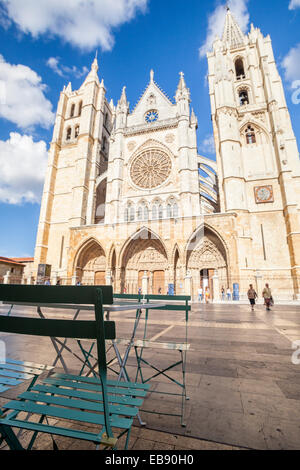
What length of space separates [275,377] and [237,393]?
0.65 meters

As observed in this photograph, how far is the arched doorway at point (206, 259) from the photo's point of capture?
15953 mm

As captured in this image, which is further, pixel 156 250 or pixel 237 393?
pixel 156 250

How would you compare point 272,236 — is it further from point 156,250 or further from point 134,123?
point 134,123

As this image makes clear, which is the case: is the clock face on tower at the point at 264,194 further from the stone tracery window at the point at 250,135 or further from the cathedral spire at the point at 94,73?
the cathedral spire at the point at 94,73

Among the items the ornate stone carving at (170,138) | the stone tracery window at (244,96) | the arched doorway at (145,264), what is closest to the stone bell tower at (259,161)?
the stone tracery window at (244,96)

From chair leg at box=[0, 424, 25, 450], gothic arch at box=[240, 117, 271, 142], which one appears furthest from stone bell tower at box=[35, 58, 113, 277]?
chair leg at box=[0, 424, 25, 450]

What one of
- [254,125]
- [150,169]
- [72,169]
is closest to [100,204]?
[72,169]

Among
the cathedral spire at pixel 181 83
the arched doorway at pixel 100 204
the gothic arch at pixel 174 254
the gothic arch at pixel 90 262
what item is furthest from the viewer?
the arched doorway at pixel 100 204

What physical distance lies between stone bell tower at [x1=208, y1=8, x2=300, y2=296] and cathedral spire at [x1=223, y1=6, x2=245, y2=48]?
3360mm

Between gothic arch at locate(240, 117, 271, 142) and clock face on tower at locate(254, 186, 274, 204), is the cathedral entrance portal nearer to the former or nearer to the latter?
clock face on tower at locate(254, 186, 274, 204)

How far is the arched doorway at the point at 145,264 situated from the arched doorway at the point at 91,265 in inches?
98.8

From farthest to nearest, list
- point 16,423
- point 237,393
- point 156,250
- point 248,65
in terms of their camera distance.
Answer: point 248,65 < point 156,250 < point 237,393 < point 16,423
